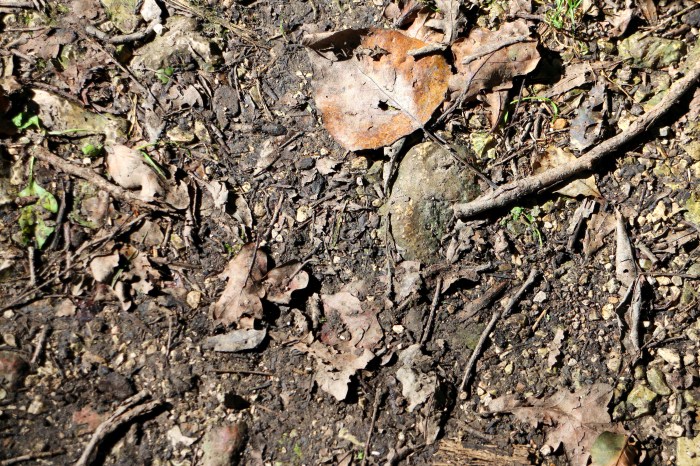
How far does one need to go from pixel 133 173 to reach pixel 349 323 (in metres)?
1.34

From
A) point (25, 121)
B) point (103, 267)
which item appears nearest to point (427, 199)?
point (103, 267)

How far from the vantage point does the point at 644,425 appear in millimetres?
2389

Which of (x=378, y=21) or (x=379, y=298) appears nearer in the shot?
(x=379, y=298)

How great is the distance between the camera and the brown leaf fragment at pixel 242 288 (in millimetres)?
2414

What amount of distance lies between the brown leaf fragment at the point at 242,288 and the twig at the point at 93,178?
0.46 metres

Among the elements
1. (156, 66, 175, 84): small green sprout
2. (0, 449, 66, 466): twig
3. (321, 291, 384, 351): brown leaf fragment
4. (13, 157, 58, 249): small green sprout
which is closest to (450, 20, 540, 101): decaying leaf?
(321, 291, 384, 351): brown leaf fragment

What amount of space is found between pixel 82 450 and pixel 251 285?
1.08 metres

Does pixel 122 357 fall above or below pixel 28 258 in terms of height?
below

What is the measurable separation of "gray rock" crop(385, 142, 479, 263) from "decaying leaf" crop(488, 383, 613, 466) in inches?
32.9

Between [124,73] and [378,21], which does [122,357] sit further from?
[378,21]

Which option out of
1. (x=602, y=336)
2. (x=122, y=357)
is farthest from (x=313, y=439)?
(x=602, y=336)

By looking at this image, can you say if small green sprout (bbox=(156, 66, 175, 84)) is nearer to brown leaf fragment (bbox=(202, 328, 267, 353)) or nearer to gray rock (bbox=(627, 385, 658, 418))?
brown leaf fragment (bbox=(202, 328, 267, 353))

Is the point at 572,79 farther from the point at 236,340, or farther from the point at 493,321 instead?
the point at 236,340

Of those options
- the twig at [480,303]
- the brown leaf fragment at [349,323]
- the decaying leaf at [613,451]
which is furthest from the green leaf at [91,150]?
the decaying leaf at [613,451]
